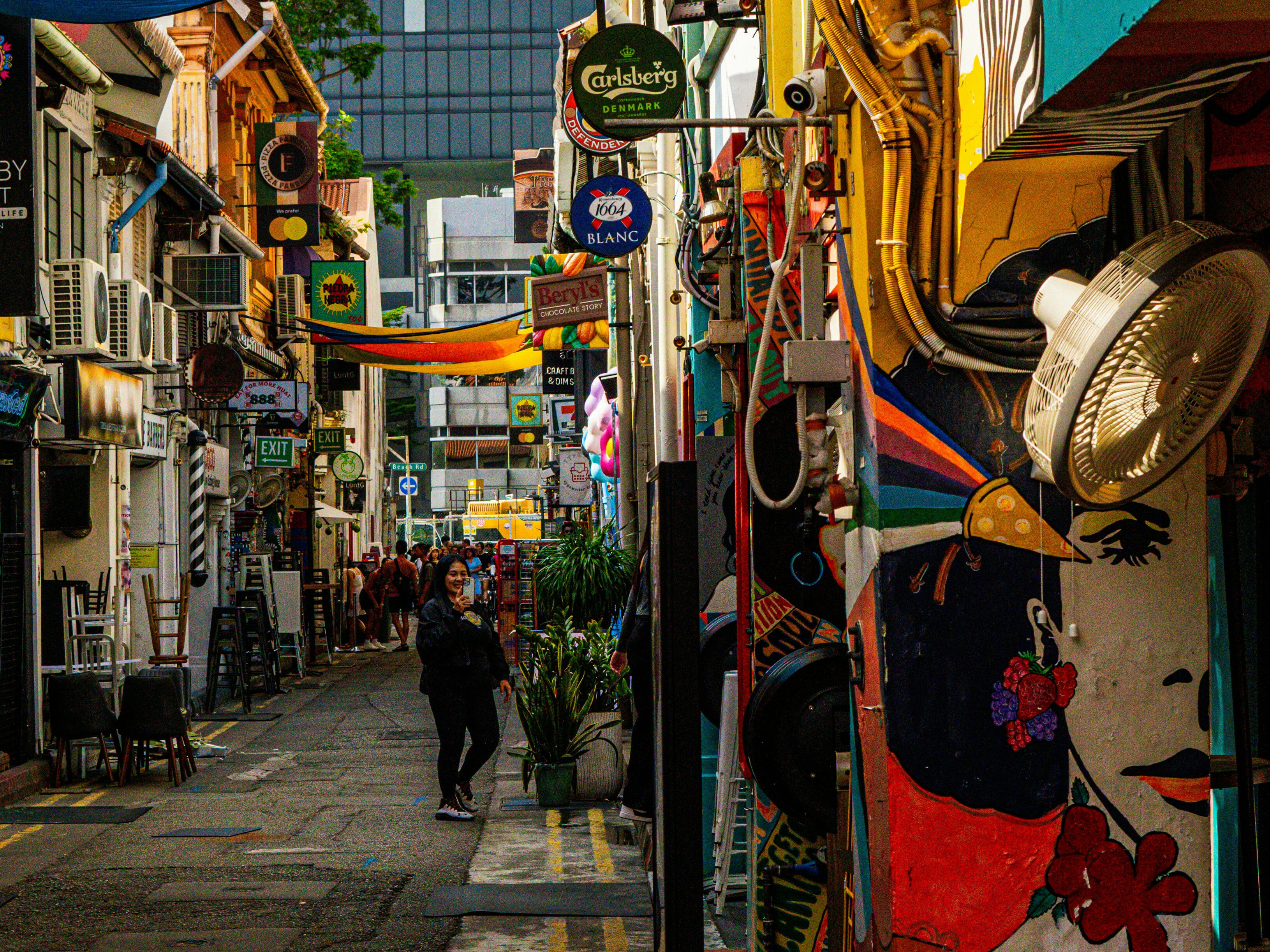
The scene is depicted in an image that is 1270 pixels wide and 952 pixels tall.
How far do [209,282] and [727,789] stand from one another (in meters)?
14.8

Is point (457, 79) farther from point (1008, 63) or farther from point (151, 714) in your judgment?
point (1008, 63)

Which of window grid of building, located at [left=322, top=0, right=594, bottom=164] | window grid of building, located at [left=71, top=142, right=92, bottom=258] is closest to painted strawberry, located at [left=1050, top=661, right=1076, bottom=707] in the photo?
window grid of building, located at [left=71, top=142, right=92, bottom=258]

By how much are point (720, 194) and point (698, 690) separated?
4071 millimetres

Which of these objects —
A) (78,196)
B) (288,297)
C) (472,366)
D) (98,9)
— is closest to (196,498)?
(472,366)

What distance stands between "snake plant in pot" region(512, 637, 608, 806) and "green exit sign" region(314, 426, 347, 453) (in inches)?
819

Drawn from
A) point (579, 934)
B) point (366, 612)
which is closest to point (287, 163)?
point (366, 612)

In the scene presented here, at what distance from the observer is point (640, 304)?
12.9m

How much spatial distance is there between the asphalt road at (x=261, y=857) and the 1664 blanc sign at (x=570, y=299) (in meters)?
4.05

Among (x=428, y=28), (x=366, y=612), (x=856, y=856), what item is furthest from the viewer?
(x=428, y=28)

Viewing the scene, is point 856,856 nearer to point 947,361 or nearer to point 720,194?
point 947,361

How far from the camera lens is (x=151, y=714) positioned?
506 inches

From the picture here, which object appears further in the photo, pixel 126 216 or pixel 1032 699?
pixel 126 216

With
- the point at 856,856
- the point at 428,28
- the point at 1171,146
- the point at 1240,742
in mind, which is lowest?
the point at 856,856

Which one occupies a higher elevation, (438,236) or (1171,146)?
(438,236)
